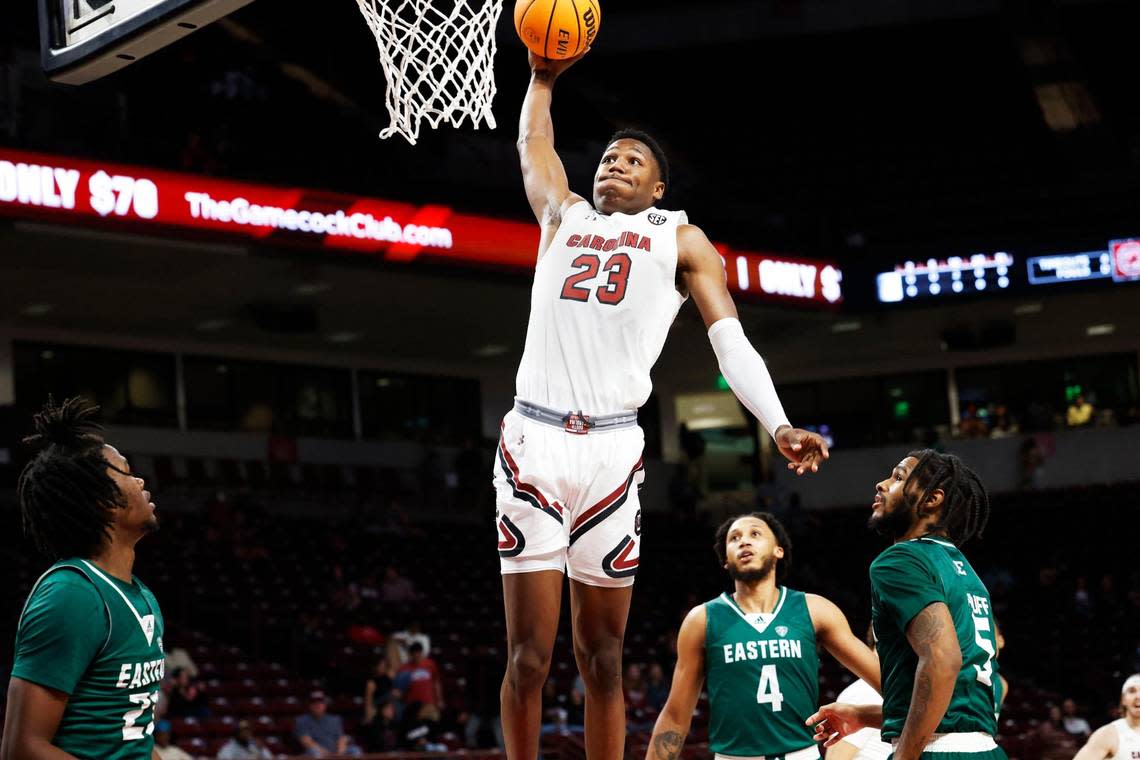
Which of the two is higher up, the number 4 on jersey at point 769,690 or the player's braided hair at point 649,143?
the player's braided hair at point 649,143

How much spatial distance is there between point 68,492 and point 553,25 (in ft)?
7.61

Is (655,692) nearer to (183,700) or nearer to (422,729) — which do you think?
(422,729)

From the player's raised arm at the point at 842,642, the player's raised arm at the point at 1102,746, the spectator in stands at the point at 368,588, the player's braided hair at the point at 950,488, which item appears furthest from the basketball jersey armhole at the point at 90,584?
the spectator in stands at the point at 368,588

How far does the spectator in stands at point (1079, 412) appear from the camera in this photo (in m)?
24.9

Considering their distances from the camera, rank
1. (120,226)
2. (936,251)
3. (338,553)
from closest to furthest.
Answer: (120,226), (338,553), (936,251)

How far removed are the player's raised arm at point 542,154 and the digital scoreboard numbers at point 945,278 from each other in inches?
626

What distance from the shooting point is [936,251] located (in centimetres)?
2072

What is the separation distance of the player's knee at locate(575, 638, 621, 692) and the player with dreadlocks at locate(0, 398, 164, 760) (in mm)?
1515

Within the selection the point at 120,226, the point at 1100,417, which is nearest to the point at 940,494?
the point at 120,226

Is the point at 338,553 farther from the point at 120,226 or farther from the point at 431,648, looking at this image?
the point at 120,226

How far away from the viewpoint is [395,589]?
1773 centimetres

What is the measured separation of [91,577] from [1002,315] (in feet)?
68.2

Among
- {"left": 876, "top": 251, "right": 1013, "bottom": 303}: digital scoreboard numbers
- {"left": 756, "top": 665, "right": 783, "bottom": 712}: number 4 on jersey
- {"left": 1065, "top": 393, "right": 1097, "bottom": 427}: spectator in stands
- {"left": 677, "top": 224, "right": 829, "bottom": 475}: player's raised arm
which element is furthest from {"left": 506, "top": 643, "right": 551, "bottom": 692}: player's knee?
{"left": 1065, "top": 393, "right": 1097, "bottom": 427}: spectator in stands

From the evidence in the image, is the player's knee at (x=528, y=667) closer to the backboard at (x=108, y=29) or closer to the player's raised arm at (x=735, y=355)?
the player's raised arm at (x=735, y=355)
